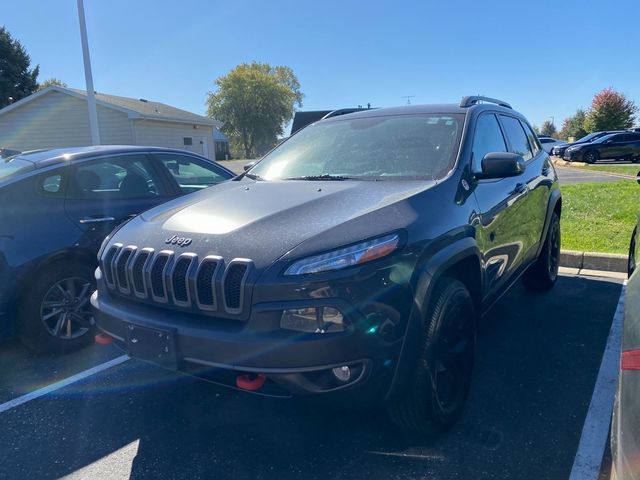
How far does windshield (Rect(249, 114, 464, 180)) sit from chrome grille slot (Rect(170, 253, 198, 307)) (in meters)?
1.29

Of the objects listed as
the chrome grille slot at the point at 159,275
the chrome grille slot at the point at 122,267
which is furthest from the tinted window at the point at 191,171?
the chrome grille slot at the point at 159,275

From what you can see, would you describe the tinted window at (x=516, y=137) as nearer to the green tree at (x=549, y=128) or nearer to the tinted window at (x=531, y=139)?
the tinted window at (x=531, y=139)

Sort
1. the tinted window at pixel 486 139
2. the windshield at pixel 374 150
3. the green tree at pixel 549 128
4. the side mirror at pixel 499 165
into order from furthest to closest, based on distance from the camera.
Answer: the green tree at pixel 549 128 → the tinted window at pixel 486 139 → the windshield at pixel 374 150 → the side mirror at pixel 499 165

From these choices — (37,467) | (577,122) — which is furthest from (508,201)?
(577,122)

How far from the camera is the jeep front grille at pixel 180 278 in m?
2.19

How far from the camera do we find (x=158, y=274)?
241cm

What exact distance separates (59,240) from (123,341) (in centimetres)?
162

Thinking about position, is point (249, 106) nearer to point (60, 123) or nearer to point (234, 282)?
point (60, 123)

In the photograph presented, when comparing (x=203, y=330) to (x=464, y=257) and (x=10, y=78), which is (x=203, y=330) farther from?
(x=10, y=78)

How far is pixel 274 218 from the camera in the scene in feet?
8.15

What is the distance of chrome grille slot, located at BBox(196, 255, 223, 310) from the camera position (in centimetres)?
223

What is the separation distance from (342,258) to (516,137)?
2.99m

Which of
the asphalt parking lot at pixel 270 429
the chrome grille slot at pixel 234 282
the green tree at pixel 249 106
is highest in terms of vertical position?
the green tree at pixel 249 106

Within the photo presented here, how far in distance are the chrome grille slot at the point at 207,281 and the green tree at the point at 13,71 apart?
38996 mm
